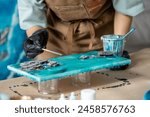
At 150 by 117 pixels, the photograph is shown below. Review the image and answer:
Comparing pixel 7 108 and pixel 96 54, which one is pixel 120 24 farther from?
pixel 7 108

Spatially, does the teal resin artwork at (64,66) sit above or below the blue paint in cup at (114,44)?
below

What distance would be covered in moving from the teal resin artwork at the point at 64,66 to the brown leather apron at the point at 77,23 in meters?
0.23

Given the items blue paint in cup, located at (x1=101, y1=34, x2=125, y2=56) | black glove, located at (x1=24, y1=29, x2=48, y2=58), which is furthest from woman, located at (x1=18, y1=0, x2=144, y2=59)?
blue paint in cup, located at (x1=101, y1=34, x2=125, y2=56)

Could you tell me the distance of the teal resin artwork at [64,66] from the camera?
826 millimetres

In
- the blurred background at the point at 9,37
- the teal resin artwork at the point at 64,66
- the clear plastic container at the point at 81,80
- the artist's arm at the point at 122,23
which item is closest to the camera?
the teal resin artwork at the point at 64,66

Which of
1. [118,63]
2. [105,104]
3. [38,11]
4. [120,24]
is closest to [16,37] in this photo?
[38,11]

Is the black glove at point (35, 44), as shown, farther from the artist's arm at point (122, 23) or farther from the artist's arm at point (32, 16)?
the artist's arm at point (122, 23)

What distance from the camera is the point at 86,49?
49.0 inches

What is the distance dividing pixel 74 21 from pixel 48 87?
15.2 inches

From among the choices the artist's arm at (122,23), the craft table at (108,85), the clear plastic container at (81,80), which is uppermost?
the artist's arm at (122,23)

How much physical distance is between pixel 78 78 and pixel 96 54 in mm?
106

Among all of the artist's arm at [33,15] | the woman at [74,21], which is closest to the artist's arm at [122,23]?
the woman at [74,21]

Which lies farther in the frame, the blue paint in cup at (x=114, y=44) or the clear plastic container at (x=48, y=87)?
the blue paint in cup at (x=114, y=44)

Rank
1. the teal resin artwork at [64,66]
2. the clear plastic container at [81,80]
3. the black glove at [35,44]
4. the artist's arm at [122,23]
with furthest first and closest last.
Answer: the artist's arm at [122,23], the black glove at [35,44], the clear plastic container at [81,80], the teal resin artwork at [64,66]
